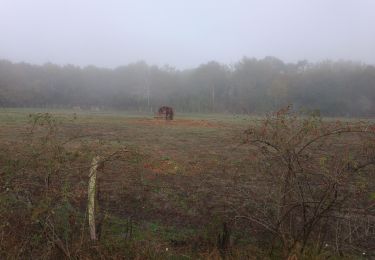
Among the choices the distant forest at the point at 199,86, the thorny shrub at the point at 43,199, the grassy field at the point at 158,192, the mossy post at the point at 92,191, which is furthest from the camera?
the distant forest at the point at 199,86

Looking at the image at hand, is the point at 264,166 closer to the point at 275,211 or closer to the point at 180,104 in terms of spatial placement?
the point at 275,211

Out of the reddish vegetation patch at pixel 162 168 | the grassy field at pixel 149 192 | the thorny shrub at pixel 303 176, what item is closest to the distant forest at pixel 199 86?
the reddish vegetation patch at pixel 162 168

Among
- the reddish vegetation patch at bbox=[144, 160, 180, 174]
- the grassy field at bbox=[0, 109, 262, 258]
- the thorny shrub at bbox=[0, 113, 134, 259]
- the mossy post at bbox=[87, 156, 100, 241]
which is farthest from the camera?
the reddish vegetation patch at bbox=[144, 160, 180, 174]

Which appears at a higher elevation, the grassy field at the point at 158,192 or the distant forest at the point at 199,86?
the distant forest at the point at 199,86

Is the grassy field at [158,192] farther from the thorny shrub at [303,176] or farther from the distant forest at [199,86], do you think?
the distant forest at [199,86]

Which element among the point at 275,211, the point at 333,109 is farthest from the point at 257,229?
the point at 333,109

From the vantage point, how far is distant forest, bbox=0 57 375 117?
6725 centimetres

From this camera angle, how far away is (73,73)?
3509 inches

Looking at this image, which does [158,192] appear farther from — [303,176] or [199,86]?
[199,86]

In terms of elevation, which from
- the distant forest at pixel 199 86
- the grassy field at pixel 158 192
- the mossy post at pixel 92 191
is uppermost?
the distant forest at pixel 199 86

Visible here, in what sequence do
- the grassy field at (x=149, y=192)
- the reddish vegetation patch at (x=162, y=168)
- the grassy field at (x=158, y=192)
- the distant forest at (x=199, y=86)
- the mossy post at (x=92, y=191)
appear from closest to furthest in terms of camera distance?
the mossy post at (x=92, y=191) < the grassy field at (x=149, y=192) < the grassy field at (x=158, y=192) < the reddish vegetation patch at (x=162, y=168) < the distant forest at (x=199, y=86)

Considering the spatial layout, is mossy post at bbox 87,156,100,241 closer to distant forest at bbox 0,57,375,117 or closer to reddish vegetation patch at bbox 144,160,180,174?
reddish vegetation patch at bbox 144,160,180,174

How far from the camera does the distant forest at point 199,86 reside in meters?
67.2

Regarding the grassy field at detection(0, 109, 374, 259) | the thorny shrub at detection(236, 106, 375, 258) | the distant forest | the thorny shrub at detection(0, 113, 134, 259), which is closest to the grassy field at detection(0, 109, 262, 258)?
the grassy field at detection(0, 109, 374, 259)
